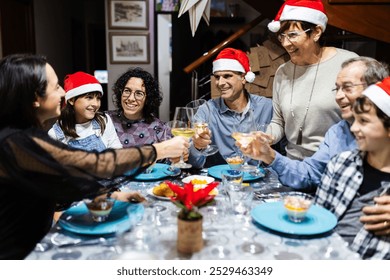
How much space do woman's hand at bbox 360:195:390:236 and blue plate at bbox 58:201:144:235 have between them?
0.71m

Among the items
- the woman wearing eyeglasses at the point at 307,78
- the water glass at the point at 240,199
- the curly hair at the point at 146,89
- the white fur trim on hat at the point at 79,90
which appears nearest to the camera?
Answer: the water glass at the point at 240,199

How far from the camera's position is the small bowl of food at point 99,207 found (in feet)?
3.80

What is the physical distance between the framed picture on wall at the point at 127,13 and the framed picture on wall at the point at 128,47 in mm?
105

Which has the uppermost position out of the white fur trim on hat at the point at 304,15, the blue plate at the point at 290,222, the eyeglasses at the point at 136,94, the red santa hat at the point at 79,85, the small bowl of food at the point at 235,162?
the white fur trim on hat at the point at 304,15

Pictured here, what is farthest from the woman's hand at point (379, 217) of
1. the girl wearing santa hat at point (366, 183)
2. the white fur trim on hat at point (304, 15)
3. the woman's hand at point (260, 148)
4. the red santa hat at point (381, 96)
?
the white fur trim on hat at point (304, 15)

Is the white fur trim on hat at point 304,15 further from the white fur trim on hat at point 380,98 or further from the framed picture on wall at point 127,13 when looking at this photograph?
the framed picture on wall at point 127,13

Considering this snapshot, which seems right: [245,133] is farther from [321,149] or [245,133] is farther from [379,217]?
[379,217]

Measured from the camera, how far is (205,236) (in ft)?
3.55

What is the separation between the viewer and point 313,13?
196 cm

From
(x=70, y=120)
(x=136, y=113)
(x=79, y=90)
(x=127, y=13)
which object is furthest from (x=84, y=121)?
(x=127, y=13)

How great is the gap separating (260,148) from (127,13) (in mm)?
3148

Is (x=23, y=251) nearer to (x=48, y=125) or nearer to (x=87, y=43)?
(x=48, y=125)

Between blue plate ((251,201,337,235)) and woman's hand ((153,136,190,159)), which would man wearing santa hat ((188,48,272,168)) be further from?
blue plate ((251,201,337,235))
